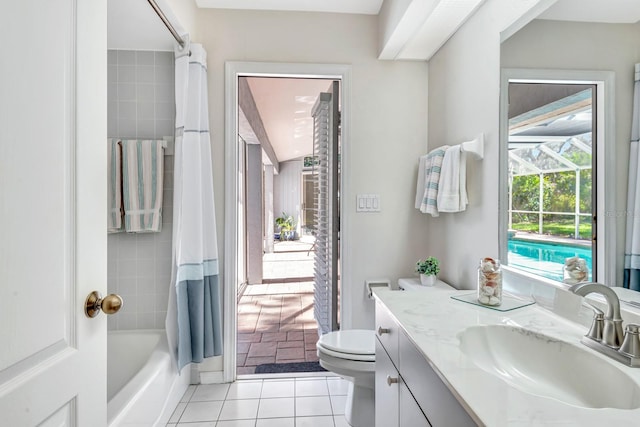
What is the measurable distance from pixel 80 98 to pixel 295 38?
1714mm

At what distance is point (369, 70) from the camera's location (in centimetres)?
234

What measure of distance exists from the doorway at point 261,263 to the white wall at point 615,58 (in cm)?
134

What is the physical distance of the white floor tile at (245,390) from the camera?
2.13 meters

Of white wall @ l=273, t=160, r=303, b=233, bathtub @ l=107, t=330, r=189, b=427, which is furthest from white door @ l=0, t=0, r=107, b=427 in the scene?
white wall @ l=273, t=160, r=303, b=233

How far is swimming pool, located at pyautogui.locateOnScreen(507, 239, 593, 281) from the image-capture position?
1.11m

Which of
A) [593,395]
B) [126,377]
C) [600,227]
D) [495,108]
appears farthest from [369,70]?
[126,377]

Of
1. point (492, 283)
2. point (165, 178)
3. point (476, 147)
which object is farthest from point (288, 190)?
point (492, 283)

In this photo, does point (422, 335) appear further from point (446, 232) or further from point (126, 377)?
point (126, 377)

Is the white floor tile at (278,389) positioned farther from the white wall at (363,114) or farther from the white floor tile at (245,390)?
the white wall at (363,114)

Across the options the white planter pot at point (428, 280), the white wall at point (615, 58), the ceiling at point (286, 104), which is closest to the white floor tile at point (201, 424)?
the white planter pot at point (428, 280)

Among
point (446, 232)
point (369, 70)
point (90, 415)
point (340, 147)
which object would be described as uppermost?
point (369, 70)

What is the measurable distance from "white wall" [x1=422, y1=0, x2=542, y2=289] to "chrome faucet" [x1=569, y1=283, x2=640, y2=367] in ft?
2.40

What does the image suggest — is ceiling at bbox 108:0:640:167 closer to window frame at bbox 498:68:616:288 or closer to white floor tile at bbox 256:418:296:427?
window frame at bbox 498:68:616:288

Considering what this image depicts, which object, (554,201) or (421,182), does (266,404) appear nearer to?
(421,182)
